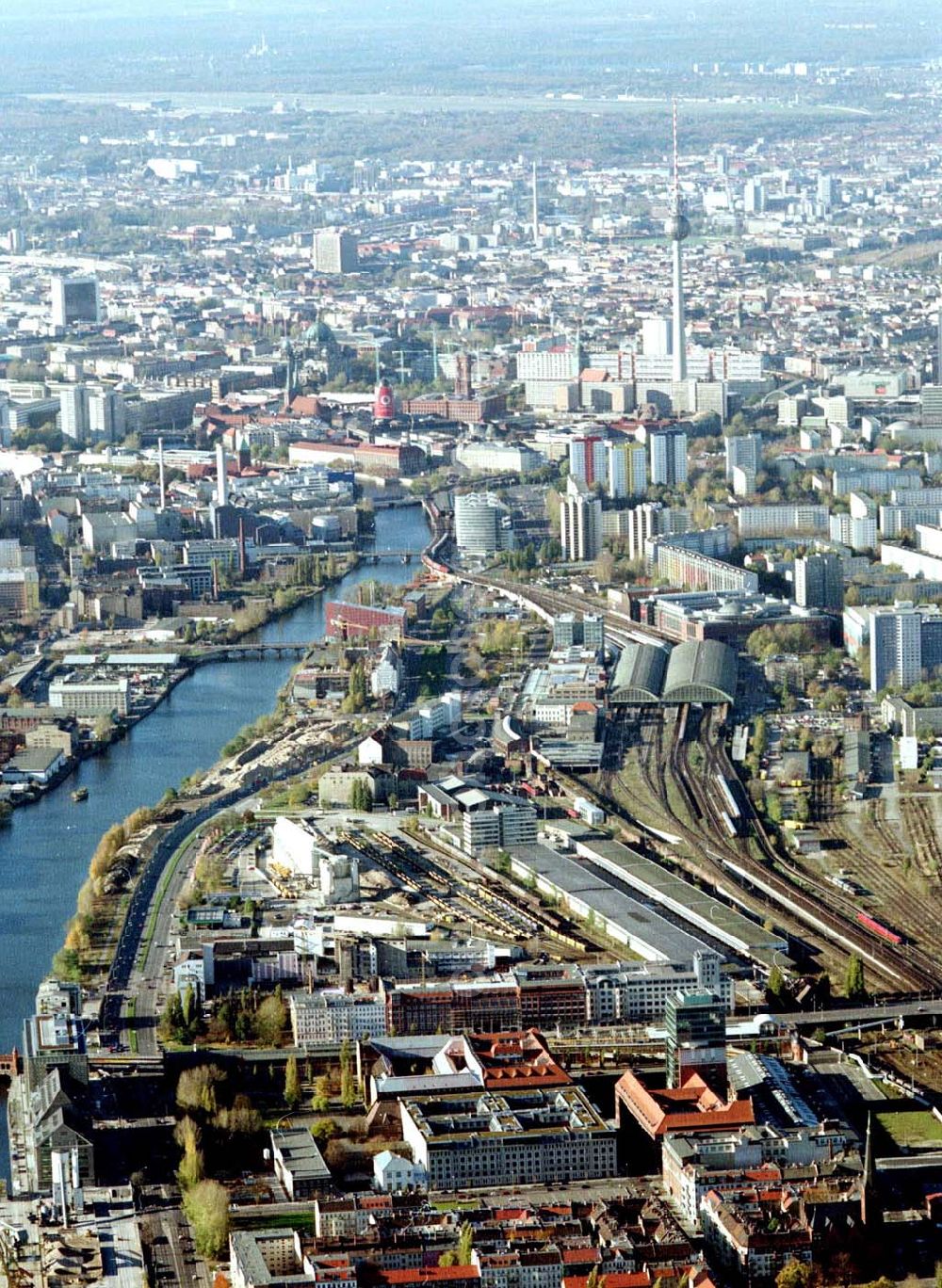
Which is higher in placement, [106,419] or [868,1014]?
[868,1014]

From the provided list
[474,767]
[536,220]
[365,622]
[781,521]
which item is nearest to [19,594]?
[365,622]

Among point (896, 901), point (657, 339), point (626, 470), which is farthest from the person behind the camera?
point (657, 339)

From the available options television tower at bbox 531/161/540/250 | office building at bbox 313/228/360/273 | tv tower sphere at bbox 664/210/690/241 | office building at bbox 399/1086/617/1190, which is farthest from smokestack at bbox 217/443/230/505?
television tower at bbox 531/161/540/250

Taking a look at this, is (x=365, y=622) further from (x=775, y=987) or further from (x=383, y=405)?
(x=383, y=405)

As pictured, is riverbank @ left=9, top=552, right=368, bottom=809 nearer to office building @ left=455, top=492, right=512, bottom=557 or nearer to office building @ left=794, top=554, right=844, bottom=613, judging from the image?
office building @ left=455, top=492, right=512, bottom=557

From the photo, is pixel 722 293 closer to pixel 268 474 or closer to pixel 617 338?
pixel 617 338
